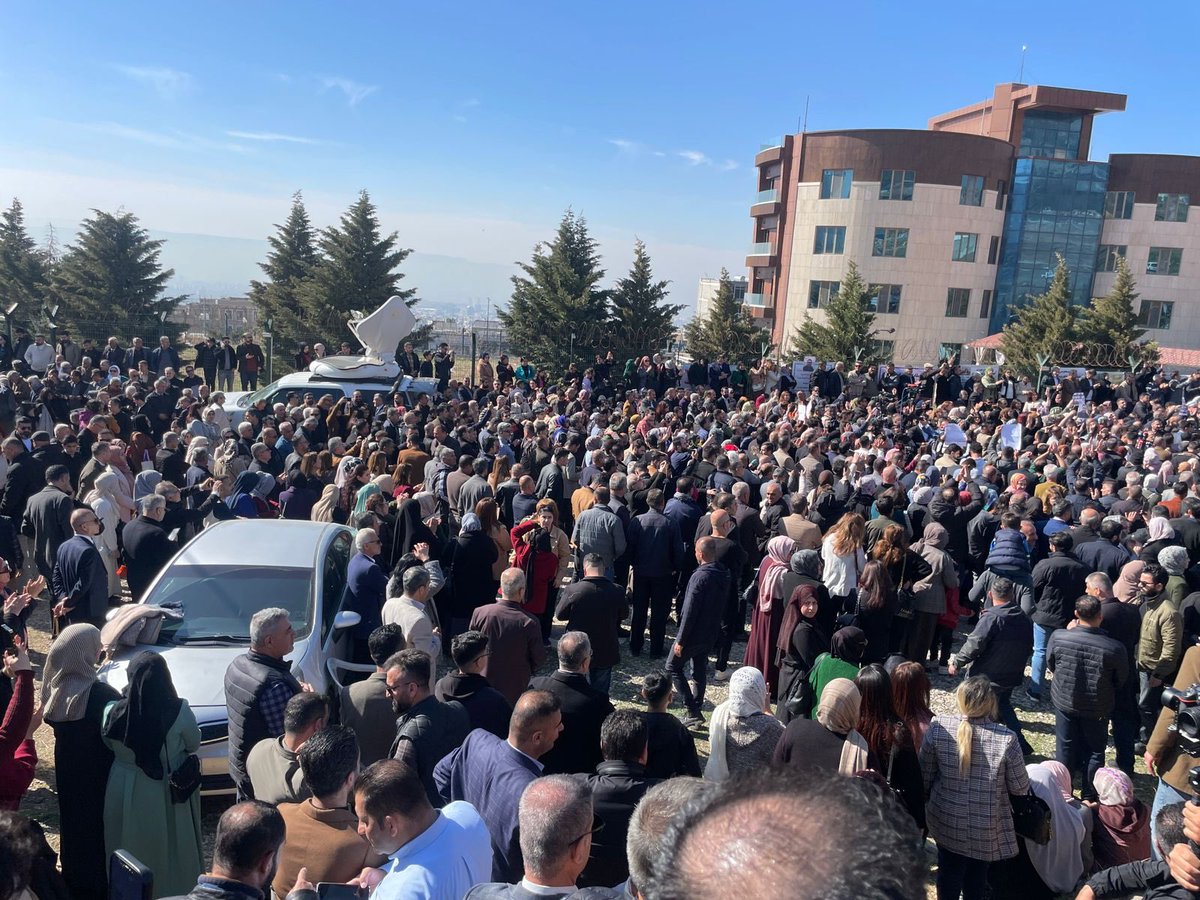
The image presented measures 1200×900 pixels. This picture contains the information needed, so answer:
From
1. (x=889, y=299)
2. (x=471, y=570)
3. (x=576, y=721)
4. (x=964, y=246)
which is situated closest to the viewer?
(x=576, y=721)

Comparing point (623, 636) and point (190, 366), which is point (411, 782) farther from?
Answer: point (190, 366)

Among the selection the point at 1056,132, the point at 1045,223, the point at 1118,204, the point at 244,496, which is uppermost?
the point at 1056,132

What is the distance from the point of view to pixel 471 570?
7.77 meters

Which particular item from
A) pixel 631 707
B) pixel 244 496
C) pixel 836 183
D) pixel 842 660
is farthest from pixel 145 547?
pixel 836 183

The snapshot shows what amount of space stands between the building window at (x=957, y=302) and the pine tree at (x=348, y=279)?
33825 millimetres

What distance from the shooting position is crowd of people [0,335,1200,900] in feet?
9.61

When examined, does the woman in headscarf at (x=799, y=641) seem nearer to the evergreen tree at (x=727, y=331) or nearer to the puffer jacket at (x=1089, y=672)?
the puffer jacket at (x=1089, y=672)

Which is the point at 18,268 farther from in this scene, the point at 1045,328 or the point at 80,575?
the point at 1045,328

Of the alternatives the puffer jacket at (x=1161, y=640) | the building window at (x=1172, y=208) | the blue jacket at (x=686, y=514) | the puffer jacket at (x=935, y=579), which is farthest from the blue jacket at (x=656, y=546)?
the building window at (x=1172, y=208)

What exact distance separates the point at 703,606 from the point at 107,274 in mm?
41002

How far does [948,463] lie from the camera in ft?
38.0

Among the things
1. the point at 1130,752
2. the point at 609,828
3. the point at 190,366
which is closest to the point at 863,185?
the point at 190,366

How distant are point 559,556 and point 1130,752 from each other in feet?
16.1

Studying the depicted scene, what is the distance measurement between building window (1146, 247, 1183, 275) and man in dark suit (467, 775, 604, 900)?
64819mm
